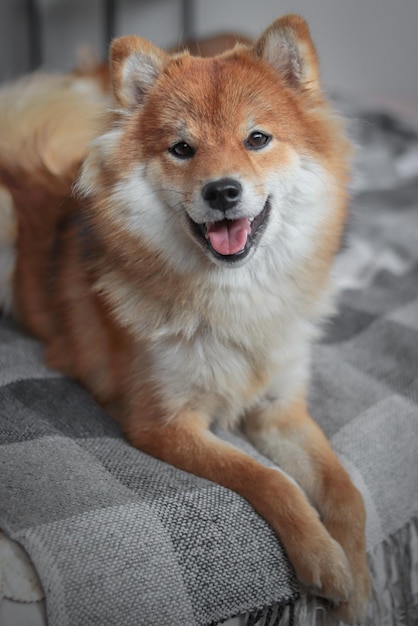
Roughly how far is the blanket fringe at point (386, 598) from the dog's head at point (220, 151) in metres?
0.56

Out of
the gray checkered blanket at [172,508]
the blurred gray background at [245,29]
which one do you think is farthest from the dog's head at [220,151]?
the blurred gray background at [245,29]

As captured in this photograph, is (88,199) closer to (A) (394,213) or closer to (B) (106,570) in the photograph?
(B) (106,570)

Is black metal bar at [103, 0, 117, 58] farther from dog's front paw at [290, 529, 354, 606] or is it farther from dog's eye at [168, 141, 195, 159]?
dog's front paw at [290, 529, 354, 606]

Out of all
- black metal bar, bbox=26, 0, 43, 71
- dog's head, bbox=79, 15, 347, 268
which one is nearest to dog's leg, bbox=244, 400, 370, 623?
dog's head, bbox=79, 15, 347, 268

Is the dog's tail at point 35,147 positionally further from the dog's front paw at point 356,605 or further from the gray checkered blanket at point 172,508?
the dog's front paw at point 356,605

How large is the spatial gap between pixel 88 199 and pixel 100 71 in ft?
4.25

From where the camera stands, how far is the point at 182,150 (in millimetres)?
1175

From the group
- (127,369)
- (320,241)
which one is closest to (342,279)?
(320,241)

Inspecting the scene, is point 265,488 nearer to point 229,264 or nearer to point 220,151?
point 229,264

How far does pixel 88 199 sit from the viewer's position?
129cm

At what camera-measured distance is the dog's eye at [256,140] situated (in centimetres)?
117

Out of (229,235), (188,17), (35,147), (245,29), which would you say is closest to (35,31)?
(188,17)

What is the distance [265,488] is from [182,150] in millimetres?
592

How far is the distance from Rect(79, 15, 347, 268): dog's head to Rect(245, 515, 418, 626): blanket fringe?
0.56 m
